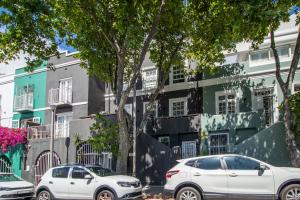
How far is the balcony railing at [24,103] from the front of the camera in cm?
3284

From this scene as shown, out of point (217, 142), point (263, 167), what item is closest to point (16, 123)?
point (217, 142)

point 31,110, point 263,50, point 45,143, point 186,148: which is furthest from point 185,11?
point 31,110

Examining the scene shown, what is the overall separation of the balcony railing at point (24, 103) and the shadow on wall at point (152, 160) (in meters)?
13.5

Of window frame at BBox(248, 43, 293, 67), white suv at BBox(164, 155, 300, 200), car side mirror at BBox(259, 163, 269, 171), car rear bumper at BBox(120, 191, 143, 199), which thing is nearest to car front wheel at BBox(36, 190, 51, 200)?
car rear bumper at BBox(120, 191, 143, 199)

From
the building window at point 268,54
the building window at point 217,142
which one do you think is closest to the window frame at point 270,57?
the building window at point 268,54

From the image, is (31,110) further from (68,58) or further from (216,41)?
(216,41)

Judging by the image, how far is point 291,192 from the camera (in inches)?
479

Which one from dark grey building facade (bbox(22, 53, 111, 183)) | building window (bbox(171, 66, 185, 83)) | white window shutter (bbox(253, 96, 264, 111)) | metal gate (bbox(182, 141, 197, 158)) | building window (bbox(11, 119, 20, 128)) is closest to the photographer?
white window shutter (bbox(253, 96, 264, 111))

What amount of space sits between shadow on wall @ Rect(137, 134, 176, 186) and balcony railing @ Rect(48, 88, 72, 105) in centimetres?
968

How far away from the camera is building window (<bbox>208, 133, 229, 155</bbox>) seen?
23070 mm

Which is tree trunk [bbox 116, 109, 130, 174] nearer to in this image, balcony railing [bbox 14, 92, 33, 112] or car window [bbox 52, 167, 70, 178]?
car window [bbox 52, 167, 70, 178]

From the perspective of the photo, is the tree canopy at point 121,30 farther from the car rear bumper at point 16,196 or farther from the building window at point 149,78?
the building window at point 149,78

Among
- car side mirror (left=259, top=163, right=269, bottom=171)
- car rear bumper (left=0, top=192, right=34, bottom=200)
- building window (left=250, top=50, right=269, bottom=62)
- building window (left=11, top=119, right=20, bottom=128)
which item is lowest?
car rear bumper (left=0, top=192, right=34, bottom=200)

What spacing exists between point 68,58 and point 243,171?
71.7 feet
